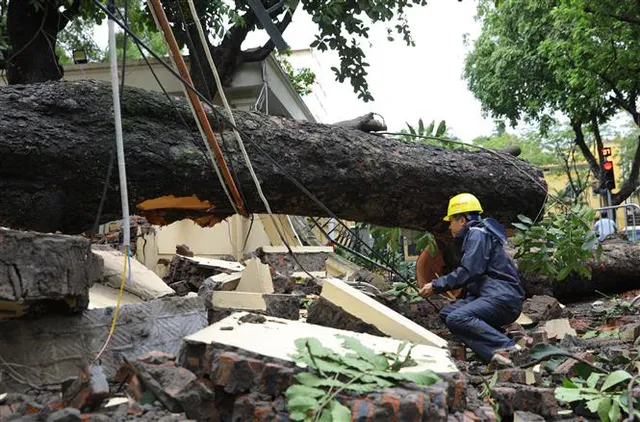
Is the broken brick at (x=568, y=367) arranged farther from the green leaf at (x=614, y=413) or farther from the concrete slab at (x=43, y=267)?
the concrete slab at (x=43, y=267)

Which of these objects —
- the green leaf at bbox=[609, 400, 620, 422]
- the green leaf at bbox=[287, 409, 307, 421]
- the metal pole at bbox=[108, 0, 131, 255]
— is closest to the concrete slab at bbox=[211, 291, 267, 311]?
the metal pole at bbox=[108, 0, 131, 255]

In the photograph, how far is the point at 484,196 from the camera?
6.23m

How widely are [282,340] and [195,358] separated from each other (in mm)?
392

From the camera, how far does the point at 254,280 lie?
16.6 ft

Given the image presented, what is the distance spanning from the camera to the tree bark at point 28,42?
7566mm

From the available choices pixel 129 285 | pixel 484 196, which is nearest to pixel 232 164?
pixel 129 285

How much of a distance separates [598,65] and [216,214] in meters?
13.4

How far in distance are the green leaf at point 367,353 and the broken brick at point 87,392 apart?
3.36 ft

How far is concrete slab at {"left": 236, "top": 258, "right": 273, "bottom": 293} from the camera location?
5.03 m

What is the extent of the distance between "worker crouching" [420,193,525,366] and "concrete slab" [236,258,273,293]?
4.14 feet

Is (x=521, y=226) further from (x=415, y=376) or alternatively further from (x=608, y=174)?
(x=608, y=174)

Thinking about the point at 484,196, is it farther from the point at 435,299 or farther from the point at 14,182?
the point at 14,182

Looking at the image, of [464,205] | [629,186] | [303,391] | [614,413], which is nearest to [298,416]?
[303,391]

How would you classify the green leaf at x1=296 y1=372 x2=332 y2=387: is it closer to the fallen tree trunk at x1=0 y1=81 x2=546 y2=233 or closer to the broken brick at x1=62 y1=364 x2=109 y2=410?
the broken brick at x1=62 y1=364 x2=109 y2=410
